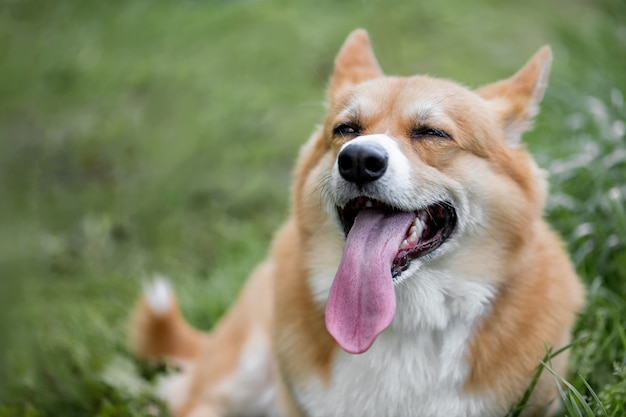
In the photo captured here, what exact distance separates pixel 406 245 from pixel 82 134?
4449mm

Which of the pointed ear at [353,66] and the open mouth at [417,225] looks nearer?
the open mouth at [417,225]

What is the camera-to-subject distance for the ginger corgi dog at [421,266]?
279 cm

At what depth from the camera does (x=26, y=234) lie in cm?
182

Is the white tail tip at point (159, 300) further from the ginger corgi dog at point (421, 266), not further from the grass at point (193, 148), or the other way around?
the ginger corgi dog at point (421, 266)

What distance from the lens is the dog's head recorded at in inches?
108

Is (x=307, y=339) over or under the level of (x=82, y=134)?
under

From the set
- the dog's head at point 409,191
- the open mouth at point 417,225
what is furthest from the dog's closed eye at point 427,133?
the open mouth at point 417,225

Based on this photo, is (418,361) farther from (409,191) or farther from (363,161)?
(363,161)

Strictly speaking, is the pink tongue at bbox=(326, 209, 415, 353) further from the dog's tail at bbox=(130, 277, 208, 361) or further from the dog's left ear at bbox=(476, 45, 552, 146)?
the dog's tail at bbox=(130, 277, 208, 361)

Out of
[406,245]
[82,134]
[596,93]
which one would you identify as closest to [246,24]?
[82,134]

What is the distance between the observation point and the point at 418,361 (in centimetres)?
290

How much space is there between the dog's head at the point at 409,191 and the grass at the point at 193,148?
2.13 ft

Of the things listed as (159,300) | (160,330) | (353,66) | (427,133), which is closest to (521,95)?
(427,133)

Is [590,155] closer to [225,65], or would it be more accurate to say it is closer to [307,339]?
[307,339]
